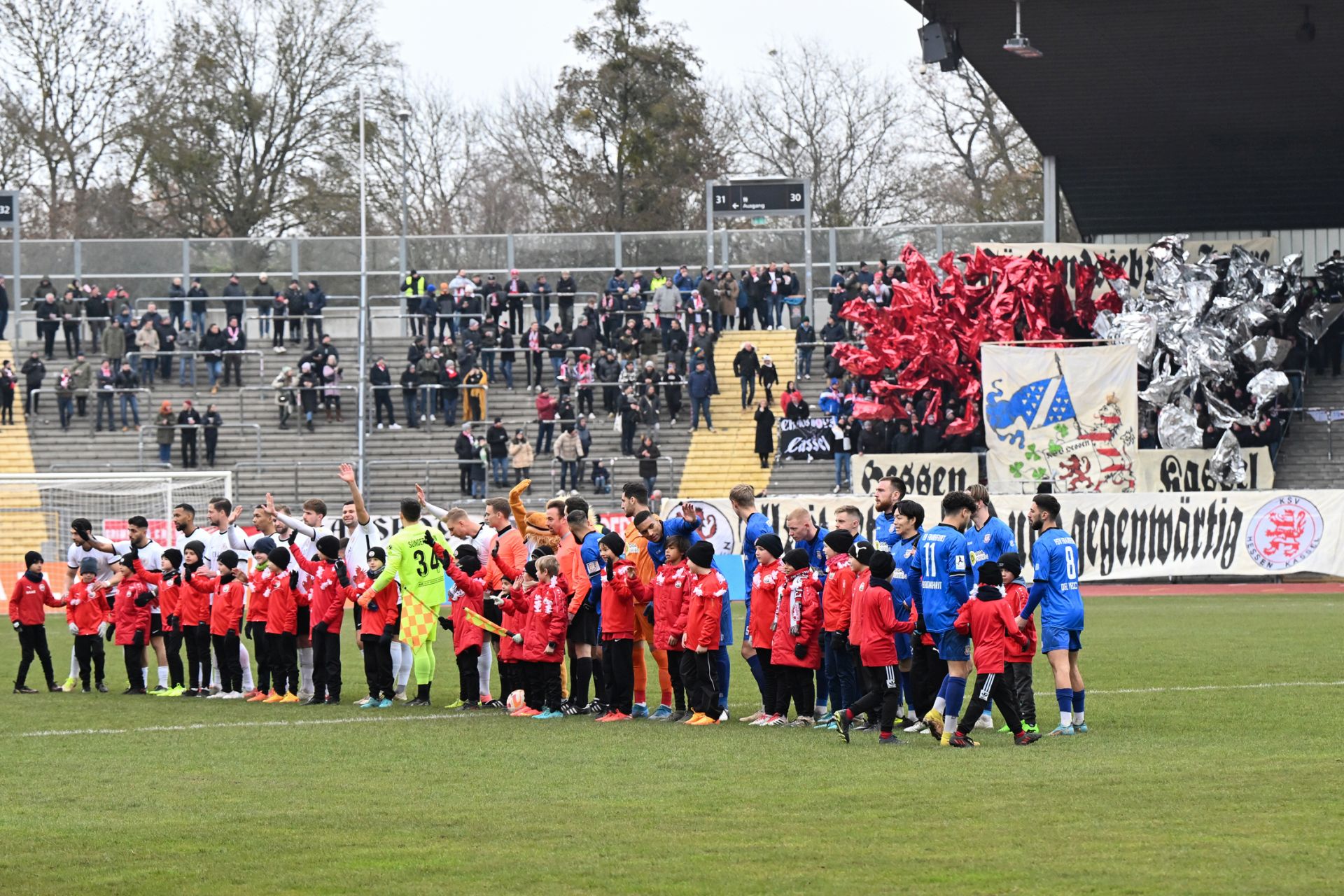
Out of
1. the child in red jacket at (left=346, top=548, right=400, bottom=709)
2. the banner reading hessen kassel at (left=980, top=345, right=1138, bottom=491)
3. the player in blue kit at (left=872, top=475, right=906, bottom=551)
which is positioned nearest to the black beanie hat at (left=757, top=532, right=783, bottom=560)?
the player in blue kit at (left=872, top=475, right=906, bottom=551)

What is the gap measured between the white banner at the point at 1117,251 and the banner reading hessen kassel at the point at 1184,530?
7472 mm

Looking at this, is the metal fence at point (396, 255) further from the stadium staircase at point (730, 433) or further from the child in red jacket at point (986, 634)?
the child in red jacket at point (986, 634)

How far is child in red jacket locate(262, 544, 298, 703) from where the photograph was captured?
17328mm

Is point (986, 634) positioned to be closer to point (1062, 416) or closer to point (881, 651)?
point (881, 651)

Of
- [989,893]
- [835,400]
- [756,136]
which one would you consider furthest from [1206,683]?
[756,136]

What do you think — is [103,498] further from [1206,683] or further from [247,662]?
[1206,683]

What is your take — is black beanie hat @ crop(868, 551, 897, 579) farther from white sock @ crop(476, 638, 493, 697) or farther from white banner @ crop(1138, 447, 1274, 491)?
white banner @ crop(1138, 447, 1274, 491)

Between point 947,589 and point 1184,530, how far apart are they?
19.4 meters

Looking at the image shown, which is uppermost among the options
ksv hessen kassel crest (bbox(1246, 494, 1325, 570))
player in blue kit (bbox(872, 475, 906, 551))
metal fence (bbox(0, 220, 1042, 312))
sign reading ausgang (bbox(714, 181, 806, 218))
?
sign reading ausgang (bbox(714, 181, 806, 218))

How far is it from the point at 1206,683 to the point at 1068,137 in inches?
986

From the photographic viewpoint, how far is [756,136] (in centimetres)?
6888

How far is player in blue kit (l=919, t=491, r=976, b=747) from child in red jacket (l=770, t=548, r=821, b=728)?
0.96 metres

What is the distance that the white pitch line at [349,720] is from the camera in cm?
1469

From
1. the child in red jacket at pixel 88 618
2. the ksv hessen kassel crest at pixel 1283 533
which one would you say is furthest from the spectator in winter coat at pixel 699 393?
the child in red jacket at pixel 88 618
